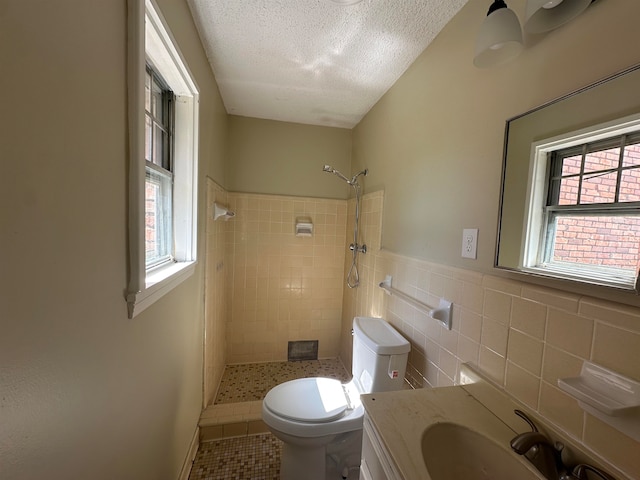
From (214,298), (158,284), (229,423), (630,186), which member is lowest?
(229,423)

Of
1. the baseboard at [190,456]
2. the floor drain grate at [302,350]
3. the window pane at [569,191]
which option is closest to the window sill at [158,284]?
the baseboard at [190,456]

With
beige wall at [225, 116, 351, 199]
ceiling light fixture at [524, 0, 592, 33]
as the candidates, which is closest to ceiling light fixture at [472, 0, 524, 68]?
ceiling light fixture at [524, 0, 592, 33]

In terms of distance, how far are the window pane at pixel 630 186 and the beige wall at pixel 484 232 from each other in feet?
0.77

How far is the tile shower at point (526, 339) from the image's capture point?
62cm

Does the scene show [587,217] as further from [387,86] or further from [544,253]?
[387,86]

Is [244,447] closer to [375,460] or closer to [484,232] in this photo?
[375,460]

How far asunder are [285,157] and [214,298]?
4.68 feet

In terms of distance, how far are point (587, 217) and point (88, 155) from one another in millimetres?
1240

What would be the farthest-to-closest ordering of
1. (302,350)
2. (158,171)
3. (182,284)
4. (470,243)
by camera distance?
(302,350) → (182,284) → (158,171) → (470,243)

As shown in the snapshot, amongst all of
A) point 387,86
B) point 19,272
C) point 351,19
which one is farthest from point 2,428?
point 387,86

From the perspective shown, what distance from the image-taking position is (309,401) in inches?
56.3

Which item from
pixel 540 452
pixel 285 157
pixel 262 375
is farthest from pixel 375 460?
pixel 285 157

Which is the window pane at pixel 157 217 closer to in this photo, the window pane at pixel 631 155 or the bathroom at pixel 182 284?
the bathroom at pixel 182 284

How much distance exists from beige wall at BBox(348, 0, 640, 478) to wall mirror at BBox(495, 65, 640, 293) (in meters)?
0.05
